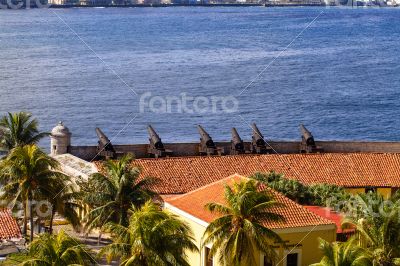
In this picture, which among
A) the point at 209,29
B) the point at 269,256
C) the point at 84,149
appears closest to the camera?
the point at 269,256

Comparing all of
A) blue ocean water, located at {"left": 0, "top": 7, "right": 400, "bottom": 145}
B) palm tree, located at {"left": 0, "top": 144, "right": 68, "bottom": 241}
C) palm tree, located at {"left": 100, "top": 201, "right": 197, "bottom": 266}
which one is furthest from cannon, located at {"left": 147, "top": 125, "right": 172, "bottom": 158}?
blue ocean water, located at {"left": 0, "top": 7, "right": 400, "bottom": 145}

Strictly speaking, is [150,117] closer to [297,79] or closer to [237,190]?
[297,79]

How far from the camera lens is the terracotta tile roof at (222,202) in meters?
30.1

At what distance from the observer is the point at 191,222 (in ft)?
101

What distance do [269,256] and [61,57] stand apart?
10164cm

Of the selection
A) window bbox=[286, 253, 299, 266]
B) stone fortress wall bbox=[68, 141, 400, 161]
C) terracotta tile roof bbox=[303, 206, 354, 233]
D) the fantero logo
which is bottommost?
the fantero logo

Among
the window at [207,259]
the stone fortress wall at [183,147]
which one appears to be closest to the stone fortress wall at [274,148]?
the stone fortress wall at [183,147]

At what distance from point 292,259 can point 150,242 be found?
6.86 meters

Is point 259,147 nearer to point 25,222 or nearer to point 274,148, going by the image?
point 274,148

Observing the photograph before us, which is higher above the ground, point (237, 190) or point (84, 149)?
point (237, 190)

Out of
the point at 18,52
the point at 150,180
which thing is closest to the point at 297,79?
the point at 18,52

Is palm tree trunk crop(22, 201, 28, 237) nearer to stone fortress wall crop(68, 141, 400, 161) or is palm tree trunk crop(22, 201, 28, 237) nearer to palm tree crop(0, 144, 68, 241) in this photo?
palm tree crop(0, 144, 68, 241)

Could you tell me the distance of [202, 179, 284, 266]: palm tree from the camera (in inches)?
1049

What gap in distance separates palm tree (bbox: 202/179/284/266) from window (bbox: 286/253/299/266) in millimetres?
2525
